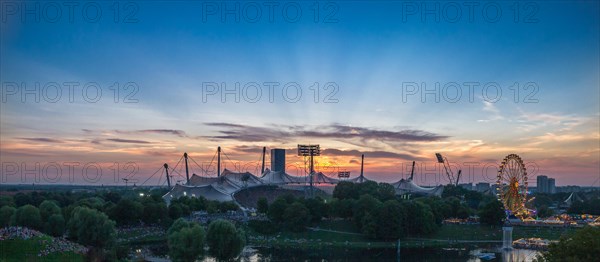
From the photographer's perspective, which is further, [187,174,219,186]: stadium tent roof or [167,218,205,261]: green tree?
[187,174,219,186]: stadium tent roof

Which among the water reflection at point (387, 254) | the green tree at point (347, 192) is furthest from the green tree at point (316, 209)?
the water reflection at point (387, 254)

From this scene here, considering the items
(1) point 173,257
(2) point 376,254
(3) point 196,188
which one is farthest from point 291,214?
(3) point 196,188

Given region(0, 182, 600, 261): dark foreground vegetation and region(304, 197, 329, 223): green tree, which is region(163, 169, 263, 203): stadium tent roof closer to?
region(0, 182, 600, 261): dark foreground vegetation

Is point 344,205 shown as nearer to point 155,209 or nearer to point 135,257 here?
point 155,209

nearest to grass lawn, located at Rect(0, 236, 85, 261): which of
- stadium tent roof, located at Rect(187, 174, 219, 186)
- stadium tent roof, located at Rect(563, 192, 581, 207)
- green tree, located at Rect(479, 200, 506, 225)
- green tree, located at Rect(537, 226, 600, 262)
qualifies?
green tree, located at Rect(537, 226, 600, 262)

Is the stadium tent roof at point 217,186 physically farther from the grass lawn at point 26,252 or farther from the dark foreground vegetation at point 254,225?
the grass lawn at point 26,252
